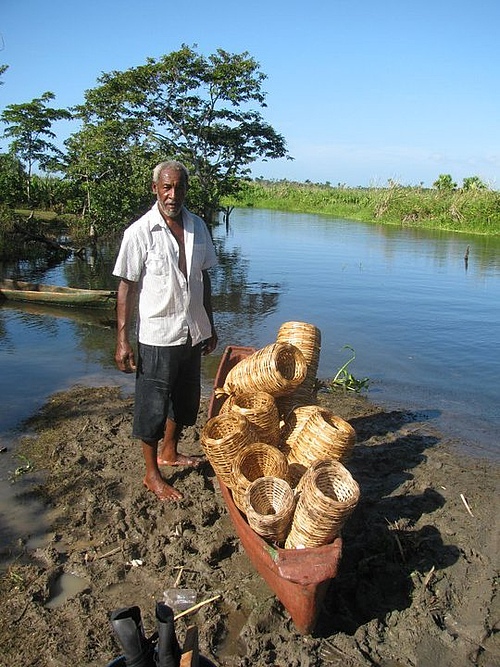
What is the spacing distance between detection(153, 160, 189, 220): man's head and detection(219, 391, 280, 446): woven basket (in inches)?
62.3

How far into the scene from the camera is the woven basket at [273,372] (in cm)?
461

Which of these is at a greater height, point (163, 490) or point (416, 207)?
point (416, 207)

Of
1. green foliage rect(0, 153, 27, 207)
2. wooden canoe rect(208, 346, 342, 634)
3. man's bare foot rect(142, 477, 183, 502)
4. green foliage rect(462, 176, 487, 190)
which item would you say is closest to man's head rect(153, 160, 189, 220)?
man's bare foot rect(142, 477, 183, 502)

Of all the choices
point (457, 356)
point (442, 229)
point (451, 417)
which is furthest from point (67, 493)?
point (442, 229)

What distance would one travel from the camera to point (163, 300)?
4145 mm

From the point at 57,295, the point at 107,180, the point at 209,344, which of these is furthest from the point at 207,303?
the point at 107,180

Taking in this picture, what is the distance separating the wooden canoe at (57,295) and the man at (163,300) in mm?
8072

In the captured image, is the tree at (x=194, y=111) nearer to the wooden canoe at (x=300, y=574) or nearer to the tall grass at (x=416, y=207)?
the tall grass at (x=416, y=207)

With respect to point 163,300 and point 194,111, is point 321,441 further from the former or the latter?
point 194,111

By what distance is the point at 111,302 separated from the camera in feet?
40.6

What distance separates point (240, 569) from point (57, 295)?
9903mm

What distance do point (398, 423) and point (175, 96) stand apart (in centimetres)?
2295

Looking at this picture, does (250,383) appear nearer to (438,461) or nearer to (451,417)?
(438,461)

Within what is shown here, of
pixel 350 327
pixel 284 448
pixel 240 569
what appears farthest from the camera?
pixel 350 327
